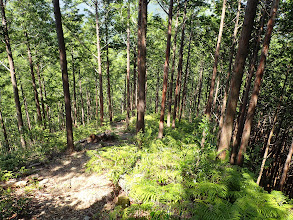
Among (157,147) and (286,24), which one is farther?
(286,24)

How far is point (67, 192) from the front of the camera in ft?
18.7

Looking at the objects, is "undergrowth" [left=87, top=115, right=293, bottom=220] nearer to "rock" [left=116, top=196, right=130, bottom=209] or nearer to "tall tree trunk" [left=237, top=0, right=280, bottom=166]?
"rock" [left=116, top=196, right=130, bottom=209]

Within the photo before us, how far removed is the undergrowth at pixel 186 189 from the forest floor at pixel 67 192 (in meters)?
0.78

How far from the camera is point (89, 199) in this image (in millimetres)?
5109

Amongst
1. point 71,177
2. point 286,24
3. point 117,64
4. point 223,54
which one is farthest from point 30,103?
point 286,24

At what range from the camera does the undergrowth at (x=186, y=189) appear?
3115mm

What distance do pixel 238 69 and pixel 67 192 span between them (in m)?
7.99

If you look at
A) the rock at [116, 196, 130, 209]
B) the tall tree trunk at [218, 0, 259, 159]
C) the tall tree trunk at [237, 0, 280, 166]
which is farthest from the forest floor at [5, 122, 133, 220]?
the tall tree trunk at [237, 0, 280, 166]

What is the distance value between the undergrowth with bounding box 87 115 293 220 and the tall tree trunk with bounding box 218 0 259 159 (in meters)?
1.33

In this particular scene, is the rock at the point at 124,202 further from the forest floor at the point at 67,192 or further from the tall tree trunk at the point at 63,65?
the tall tree trunk at the point at 63,65

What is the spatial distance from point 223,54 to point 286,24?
7854 millimetres

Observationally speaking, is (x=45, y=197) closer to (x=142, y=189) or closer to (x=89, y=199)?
(x=89, y=199)

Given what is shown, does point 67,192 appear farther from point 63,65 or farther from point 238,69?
point 238,69

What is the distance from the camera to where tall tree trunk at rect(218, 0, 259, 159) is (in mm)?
5770
